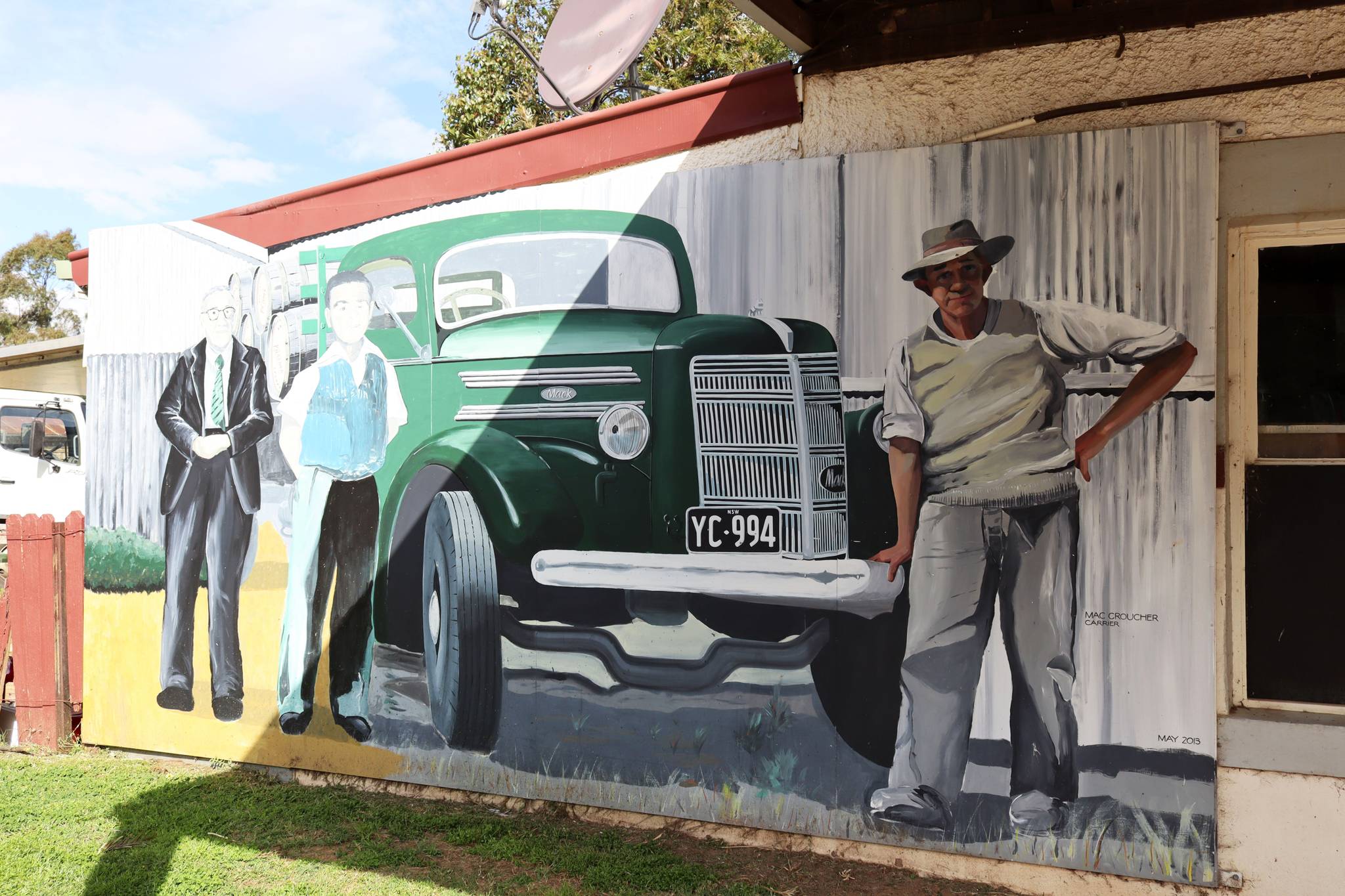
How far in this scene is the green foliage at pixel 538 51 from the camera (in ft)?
53.9

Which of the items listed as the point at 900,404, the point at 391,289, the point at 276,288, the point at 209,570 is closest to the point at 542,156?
the point at 391,289

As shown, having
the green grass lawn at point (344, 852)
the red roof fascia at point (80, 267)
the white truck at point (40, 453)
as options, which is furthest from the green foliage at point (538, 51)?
the green grass lawn at point (344, 852)

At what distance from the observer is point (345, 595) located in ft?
17.8

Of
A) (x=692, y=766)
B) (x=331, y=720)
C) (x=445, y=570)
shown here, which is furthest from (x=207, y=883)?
(x=692, y=766)

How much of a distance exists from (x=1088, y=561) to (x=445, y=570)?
3.21 meters

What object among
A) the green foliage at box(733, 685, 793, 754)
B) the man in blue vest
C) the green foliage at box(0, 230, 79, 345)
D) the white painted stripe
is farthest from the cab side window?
the green foliage at box(0, 230, 79, 345)

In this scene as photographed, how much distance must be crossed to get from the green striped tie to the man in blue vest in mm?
501

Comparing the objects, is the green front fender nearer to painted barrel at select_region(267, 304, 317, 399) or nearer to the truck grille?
the truck grille

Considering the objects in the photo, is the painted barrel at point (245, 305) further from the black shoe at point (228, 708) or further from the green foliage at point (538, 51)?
the green foliage at point (538, 51)

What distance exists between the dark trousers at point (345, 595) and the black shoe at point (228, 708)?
1.71 feet

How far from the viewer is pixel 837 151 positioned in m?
4.46

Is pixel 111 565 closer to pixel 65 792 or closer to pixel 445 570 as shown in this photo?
pixel 65 792

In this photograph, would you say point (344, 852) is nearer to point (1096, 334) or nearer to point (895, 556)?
point (895, 556)

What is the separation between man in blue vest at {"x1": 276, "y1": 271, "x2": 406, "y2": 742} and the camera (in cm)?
539
